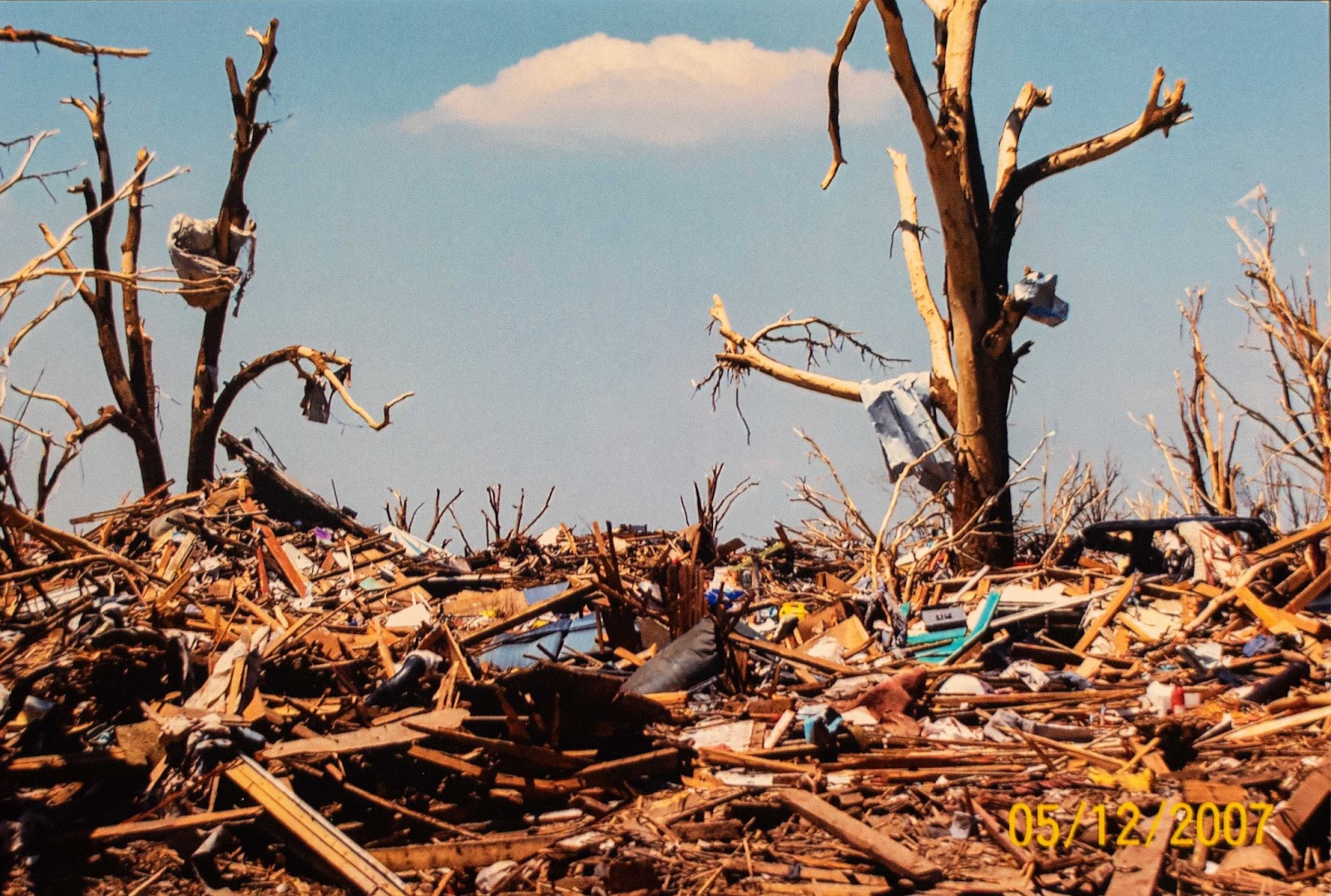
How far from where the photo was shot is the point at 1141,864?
Result: 4.69m

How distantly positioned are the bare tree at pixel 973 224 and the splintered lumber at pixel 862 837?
677 cm

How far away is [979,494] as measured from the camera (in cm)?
1209

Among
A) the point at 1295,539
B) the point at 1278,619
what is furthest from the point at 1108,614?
the point at 1295,539

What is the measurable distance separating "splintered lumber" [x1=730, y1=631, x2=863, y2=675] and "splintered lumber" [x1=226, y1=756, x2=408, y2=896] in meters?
3.36

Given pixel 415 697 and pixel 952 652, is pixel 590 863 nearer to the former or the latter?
pixel 415 697

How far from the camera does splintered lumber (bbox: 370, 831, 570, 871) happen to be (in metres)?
5.27

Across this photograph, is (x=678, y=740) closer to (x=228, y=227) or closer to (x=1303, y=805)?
(x=1303, y=805)

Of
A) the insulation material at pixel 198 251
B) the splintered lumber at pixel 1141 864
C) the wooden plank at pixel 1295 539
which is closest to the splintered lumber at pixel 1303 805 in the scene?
the splintered lumber at pixel 1141 864

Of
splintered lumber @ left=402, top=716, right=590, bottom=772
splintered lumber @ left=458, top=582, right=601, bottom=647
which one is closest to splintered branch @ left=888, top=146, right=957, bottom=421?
splintered lumber @ left=458, top=582, right=601, bottom=647

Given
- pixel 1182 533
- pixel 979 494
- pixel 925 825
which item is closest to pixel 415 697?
pixel 925 825

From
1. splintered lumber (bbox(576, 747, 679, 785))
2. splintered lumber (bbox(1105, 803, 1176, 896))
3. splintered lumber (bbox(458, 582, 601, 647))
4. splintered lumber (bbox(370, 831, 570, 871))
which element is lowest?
splintered lumber (bbox(370, 831, 570, 871))

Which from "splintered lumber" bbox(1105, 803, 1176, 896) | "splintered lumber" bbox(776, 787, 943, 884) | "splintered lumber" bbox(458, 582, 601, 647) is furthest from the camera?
"splintered lumber" bbox(458, 582, 601, 647)
